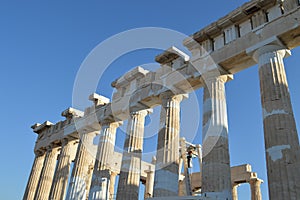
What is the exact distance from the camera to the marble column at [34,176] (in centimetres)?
3375

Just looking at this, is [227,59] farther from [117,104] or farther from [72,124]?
[72,124]

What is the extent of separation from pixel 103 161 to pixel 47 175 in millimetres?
9515

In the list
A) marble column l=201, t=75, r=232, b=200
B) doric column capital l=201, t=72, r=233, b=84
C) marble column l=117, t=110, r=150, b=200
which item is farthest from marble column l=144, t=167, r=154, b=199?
marble column l=201, t=75, r=232, b=200

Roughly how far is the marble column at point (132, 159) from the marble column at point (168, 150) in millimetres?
3068

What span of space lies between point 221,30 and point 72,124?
17890mm

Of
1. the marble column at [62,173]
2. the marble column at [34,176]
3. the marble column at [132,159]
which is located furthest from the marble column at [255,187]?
the marble column at [34,176]

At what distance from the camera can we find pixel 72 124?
3203cm

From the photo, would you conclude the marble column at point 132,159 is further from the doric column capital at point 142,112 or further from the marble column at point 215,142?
the marble column at point 215,142

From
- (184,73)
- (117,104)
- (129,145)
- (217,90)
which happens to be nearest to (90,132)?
(117,104)

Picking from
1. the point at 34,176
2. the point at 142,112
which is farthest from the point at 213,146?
the point at 34,176

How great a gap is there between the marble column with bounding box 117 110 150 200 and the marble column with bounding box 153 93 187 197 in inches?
121

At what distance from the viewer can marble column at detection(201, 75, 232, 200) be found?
1642cm

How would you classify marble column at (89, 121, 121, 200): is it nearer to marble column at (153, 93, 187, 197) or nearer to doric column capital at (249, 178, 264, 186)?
marble column at (153, 93, 187, 197)

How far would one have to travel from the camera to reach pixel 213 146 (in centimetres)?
1758
